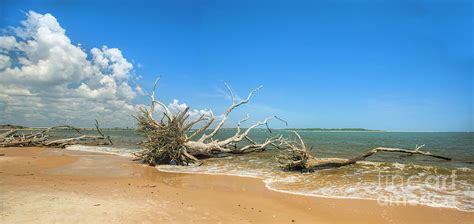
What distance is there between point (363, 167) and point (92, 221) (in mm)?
12057

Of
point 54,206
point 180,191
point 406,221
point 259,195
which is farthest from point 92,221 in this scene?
point 406,221

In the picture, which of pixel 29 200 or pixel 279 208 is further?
pixel 279 208

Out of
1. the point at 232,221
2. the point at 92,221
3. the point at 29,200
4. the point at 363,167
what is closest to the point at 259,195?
the point at 232,221

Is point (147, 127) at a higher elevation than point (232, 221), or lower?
higher

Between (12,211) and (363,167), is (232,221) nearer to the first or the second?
(12,211)

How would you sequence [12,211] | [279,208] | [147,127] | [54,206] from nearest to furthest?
[12,211], [54,206], [279,208], [147,127]

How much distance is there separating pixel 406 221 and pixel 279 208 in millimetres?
2444

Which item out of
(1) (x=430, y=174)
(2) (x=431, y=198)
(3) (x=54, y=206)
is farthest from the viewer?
(1) (x=430, y=174)

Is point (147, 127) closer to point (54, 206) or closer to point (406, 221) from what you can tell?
point (54, 206)

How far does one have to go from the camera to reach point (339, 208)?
23.6 feet

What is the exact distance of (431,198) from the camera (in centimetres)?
823

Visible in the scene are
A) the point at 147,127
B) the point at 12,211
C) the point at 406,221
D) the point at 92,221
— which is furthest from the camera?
the point at 147,127

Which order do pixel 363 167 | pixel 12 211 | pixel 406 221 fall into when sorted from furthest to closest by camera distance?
pixel 363 167, pixel 406 221, pixel 12 211

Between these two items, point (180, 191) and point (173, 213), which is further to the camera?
point (180, 191)
